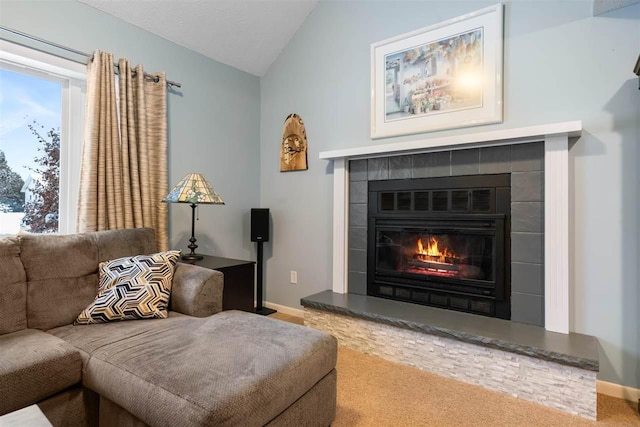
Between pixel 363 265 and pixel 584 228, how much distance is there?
1.49 meters

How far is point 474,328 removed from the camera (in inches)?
81.1

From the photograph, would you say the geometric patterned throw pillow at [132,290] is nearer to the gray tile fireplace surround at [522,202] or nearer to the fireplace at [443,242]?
the fireplace at [443,242]

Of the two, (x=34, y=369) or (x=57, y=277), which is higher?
(x=57, y=277)

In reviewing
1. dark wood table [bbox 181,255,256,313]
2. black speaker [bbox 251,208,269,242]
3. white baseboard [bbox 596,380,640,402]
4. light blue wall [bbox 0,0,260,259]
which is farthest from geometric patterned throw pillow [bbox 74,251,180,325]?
white baseboard [bbox 596,380,640,402]

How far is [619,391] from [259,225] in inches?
108

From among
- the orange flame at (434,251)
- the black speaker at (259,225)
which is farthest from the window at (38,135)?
the orange flame at (434,251)

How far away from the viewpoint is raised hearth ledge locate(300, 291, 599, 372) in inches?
69.7

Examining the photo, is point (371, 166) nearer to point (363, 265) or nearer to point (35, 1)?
point (363, 265)

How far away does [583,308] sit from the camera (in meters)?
2.03

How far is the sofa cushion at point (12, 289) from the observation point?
1608 mm

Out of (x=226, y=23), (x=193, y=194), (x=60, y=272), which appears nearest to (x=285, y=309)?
(x=193, y=194)

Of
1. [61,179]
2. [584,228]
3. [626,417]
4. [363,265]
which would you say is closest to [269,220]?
[363,265]

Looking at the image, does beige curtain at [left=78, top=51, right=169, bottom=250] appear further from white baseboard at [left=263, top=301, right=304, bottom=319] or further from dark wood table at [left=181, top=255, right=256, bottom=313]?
white baseboard at [left=263, top=301, right=304, bottom=319]

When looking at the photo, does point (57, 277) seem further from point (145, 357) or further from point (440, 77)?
point (440, 77)
